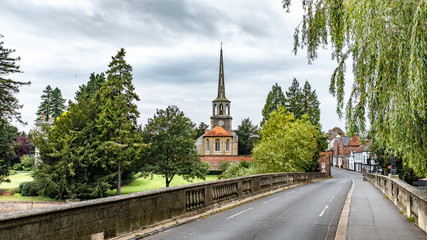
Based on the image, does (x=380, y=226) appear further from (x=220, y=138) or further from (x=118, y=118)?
(x=220, y=138)

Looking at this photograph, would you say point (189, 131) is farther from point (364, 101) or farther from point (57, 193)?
point (364, 101)

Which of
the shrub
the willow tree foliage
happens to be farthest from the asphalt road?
the shrub

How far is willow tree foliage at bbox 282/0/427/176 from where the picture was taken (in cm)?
680

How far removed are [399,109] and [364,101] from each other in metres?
1.72

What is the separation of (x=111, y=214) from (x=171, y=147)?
42.4 m

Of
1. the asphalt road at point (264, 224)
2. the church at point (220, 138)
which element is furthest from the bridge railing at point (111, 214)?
the church at point (220, 138)


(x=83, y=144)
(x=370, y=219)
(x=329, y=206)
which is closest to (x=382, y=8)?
(x=370, y=219)

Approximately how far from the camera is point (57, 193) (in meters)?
43.2

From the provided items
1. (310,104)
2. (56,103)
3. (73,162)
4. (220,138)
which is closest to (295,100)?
(310,104)

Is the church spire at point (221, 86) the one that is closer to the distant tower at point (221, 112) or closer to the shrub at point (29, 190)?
the distant tower at point (221, 112)

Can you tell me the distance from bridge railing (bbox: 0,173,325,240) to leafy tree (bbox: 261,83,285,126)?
63.3 meters

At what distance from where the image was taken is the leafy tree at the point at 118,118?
146 feet

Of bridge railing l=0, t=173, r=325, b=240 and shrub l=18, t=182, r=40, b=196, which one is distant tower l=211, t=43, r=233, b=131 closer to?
shrub l=18, t=182, r=40, b=196

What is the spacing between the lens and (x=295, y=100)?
254 feet
